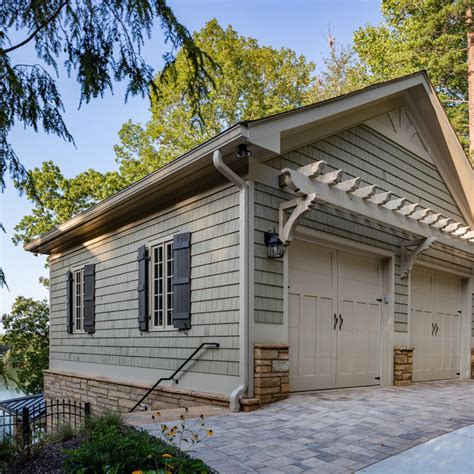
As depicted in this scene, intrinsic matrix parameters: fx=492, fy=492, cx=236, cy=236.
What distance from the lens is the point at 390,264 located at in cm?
751

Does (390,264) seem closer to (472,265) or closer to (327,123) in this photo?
(327,123)

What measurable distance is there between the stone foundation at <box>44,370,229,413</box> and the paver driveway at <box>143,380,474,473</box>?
0.97 metres

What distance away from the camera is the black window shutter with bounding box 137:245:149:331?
7.22 metres

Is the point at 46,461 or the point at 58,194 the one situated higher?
the point at 58,194

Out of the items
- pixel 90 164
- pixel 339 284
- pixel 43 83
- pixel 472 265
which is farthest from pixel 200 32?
pixel 43 83

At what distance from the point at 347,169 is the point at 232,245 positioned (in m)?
2.36

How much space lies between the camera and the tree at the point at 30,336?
16.4m

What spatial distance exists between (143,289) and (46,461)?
3921 mm

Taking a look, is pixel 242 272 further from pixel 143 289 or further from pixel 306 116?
pixel 143 289

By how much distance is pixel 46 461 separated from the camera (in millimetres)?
3416

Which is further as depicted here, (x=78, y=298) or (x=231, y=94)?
(x=231, y=94)

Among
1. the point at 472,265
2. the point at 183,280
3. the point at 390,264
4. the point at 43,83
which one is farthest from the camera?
the point at 472,265

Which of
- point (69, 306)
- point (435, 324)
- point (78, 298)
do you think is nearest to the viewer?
point (435, 324)

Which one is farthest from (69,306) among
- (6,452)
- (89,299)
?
(6,452)
